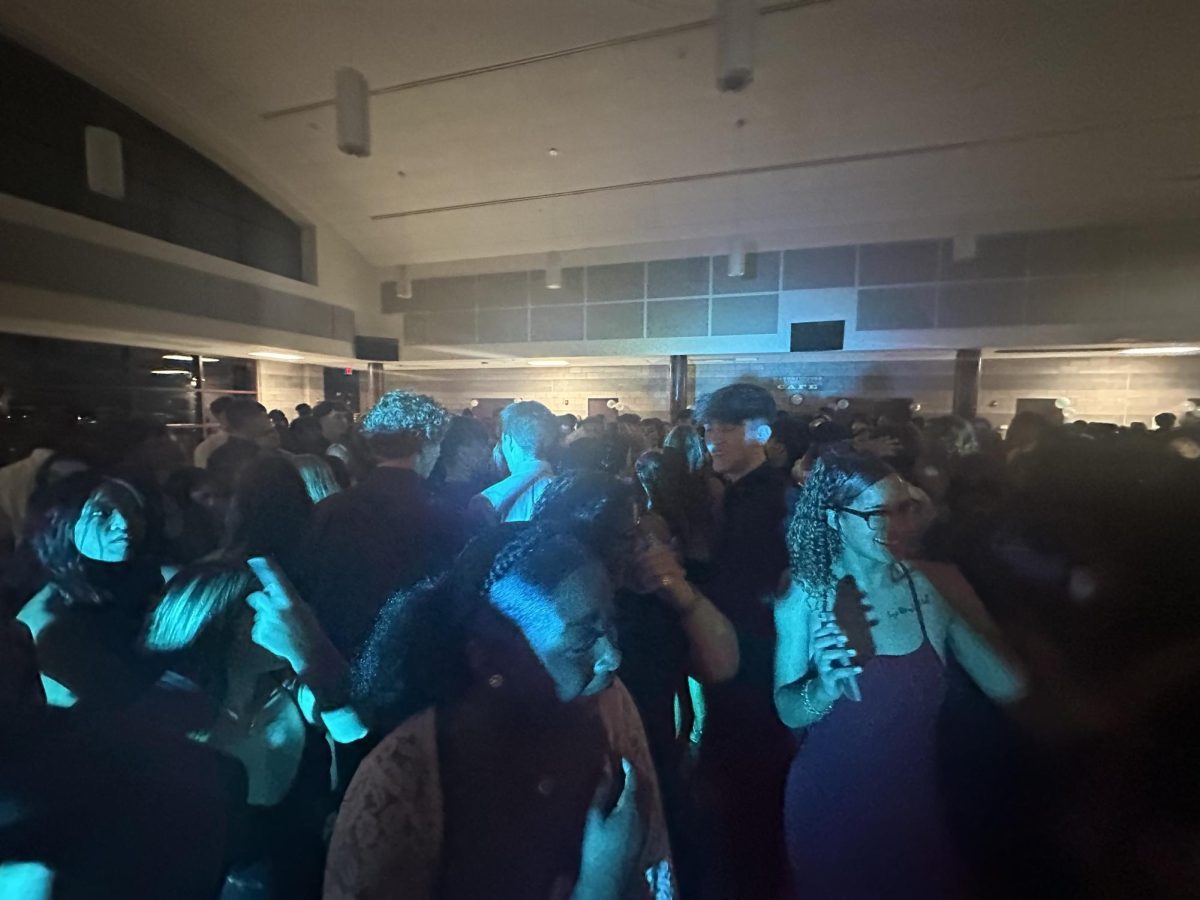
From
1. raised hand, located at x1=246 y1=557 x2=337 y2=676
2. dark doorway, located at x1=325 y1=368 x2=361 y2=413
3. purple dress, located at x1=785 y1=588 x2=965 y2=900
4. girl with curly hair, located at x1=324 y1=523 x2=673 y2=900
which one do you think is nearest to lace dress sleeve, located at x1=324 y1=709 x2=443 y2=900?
girl with curly hair, located at x1=324 y1=523 x2=673 y2=900

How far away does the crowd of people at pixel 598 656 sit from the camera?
62 cm

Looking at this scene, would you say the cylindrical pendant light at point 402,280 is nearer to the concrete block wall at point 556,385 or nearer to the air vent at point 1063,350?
the concrete block wall at point 556,385

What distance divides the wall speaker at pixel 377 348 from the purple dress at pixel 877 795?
794mm

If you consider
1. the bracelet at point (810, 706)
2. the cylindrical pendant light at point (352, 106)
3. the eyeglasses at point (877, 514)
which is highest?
the cylindrical pendant light at point (352, 106)

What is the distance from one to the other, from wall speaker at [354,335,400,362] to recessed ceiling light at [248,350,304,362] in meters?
0.07

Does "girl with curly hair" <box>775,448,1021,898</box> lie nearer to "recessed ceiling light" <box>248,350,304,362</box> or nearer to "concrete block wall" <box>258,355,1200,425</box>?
"concrete block wall" <box>258,355,1200,425</box>

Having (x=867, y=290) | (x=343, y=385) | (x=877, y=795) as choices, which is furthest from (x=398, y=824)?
(x=867, y=290)

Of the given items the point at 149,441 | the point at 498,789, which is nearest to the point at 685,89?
the point at 149,441

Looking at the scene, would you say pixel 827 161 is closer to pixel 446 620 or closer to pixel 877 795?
pixel 446 620

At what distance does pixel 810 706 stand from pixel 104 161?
1.12m

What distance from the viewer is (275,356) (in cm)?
63

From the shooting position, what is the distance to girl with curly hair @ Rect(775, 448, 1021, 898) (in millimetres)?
707

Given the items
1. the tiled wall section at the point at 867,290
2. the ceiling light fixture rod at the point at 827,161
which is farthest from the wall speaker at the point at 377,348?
the ceiling light fixture rod at the point at 827,161

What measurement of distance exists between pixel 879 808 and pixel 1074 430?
2.04 ft
